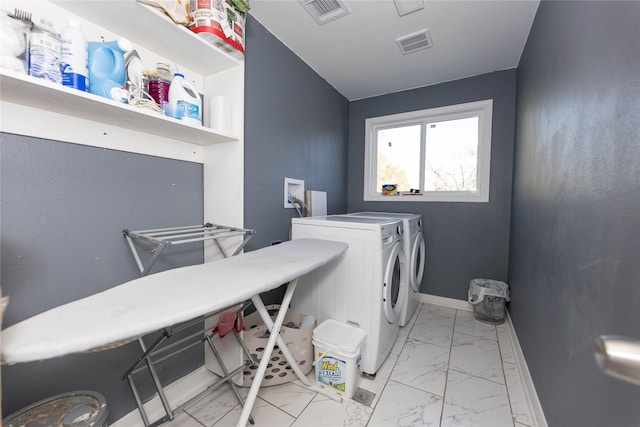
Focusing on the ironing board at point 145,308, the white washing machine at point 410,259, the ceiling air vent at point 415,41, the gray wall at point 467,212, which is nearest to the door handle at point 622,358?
the ironing board at point 145,308

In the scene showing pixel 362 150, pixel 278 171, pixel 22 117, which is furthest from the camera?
pixel 362 150

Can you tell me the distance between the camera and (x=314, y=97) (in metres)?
2.42

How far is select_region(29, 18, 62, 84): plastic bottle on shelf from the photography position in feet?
2.68

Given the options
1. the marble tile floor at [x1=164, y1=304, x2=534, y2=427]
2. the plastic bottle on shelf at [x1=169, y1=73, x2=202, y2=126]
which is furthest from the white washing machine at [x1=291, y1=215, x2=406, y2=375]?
the plastic bottle on shelf at [x1=169, y1=73, x2=202, y2=126]

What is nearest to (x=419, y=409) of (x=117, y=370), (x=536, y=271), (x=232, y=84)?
(x=536, y=271)

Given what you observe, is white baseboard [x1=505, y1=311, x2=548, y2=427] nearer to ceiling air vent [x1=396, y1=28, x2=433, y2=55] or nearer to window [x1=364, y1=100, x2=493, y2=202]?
window [x1=364, y1=100, x2=493, y2=202]

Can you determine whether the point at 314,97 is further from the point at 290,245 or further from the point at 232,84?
the point at 290,245

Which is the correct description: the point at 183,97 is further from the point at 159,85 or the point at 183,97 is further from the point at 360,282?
the point at 360,282

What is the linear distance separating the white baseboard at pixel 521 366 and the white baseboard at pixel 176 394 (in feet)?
5.86

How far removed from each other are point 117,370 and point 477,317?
9.01ft

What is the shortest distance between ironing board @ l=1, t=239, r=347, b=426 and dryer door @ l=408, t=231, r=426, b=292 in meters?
1.31

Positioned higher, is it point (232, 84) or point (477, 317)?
point (232, 84)

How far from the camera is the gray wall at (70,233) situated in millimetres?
927

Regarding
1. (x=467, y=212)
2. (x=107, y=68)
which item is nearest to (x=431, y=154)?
(x=467, y=212)
